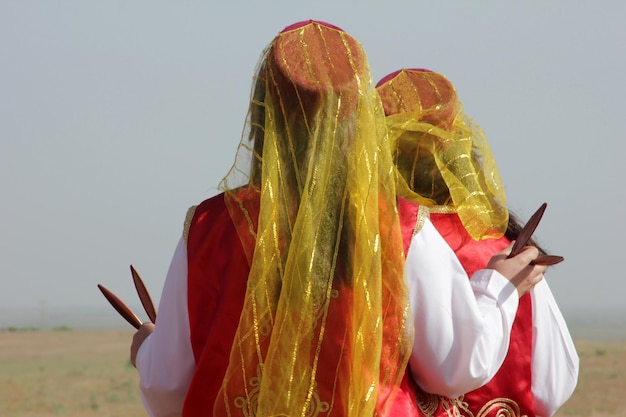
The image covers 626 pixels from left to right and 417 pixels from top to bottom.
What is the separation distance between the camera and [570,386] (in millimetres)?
3639

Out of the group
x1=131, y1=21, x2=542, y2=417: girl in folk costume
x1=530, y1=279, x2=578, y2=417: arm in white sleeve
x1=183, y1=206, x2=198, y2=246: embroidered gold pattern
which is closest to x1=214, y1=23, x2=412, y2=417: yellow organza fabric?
x1=131, y1=21, x2=542, y2=417: girl in folk costume

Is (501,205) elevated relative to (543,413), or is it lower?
elevated

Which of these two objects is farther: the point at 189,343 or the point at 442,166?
the point at 442,166

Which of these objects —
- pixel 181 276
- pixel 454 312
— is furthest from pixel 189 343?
pixel 454 312

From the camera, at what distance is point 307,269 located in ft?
10.2

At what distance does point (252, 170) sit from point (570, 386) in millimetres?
1158

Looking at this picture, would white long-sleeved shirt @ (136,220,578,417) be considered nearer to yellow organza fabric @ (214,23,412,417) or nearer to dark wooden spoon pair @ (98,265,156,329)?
yellow organza fabric @ (214,23,412,417)

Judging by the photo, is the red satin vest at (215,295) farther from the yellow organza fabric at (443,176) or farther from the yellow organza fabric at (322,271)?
the yellow organza fabric at (443,176)

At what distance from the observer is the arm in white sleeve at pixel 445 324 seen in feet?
10.3

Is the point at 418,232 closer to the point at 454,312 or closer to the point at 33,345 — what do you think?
the point at 454,312

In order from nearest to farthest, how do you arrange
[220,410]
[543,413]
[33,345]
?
1. [220,410]
2. [543,413]
3. [33,345]

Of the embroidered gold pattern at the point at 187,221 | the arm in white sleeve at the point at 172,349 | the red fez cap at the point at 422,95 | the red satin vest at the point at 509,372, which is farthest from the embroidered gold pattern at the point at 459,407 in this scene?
the red fez cap at the point at 422,95

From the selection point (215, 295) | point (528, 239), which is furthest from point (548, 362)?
point (215, 295)

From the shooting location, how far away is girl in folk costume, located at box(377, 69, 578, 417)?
3.62 m
